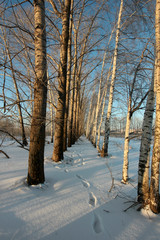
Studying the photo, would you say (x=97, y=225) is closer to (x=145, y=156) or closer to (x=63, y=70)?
(x=145, y=156)

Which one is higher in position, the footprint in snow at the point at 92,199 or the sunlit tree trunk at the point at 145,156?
the sunlit tree trunk at the point at 145,156

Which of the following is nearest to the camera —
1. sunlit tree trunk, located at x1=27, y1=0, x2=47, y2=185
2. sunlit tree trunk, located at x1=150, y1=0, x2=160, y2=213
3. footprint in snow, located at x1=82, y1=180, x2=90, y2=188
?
sunlit tree trunk, located at x1=150, y1=0, x2=160, y2=213

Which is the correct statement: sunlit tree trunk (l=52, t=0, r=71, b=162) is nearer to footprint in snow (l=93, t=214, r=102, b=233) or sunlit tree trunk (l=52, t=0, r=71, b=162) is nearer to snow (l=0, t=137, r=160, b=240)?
snow (l=0, t=137, r=160, b=240)

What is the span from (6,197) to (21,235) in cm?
71

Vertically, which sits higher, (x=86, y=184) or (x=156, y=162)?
(x=156, y=162)

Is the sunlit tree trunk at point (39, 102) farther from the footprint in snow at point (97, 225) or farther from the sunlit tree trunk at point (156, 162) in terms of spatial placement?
the sunlit tree trunk at point (156, 162)

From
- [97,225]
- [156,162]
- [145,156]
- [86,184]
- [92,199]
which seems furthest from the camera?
[86,184]

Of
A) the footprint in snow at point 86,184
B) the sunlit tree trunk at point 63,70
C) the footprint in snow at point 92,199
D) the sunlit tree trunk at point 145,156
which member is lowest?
the footprint in snow at point 86,184

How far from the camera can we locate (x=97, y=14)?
503 cm

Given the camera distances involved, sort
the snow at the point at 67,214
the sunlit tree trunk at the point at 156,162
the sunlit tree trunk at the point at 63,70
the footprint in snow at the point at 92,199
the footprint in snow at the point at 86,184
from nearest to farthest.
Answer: the snow at the point at 67,214 → the sunlit tree trunk at the point at 156,162 → the footprint in snow at the point at 92,199 → the footprint in snow at the point at 86,184 → the sunlit tree trunk at the point at 63,70

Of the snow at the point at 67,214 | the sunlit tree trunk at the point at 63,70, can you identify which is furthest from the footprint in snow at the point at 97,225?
the sunlit tree trunk at the point at 63,70

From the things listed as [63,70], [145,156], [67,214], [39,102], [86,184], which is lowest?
[86,184]

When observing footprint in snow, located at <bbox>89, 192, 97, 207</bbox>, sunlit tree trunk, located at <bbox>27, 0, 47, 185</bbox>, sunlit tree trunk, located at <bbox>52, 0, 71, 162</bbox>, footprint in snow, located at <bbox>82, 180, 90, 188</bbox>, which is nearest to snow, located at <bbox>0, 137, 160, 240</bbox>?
footprint in snow, located at <bbox>89, 192, 97, 207</bbox>

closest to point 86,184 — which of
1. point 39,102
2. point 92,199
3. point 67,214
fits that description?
point 92,199
